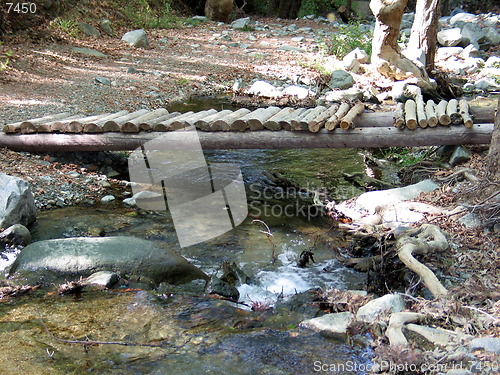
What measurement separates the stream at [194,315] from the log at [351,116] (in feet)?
3.72

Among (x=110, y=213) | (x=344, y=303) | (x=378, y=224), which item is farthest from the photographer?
(x=110, y=213)

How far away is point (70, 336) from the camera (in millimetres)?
3387

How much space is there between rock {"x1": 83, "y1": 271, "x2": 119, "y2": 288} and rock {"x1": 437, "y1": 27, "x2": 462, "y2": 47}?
40.0ft

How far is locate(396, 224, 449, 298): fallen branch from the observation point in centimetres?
366

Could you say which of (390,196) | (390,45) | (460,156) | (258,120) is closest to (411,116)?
(460,156)

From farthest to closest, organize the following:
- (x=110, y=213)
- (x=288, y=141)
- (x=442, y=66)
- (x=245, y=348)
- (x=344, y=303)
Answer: (x=442, y=66) < (x=288, y=141) < (x=110, y=213) < (x=344, y=303) < (x=245, y=348)

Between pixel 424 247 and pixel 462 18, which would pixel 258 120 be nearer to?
pixel 424 247

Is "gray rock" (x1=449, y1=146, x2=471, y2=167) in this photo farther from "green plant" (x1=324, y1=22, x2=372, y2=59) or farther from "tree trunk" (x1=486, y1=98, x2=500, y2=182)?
"green plant" (x1=324, y1=22, x2=372, y2=59)

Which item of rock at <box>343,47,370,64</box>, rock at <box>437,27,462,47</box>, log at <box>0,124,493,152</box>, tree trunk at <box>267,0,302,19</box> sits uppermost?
tree trunk at <box>267,0,302,19</box>

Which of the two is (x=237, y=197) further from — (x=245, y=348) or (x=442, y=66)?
(x=442, y=66)

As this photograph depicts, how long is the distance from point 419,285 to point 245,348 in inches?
58.0

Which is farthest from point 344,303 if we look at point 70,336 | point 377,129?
point 377,129

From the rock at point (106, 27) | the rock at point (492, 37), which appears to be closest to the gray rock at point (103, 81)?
the rock at point (106, 27)

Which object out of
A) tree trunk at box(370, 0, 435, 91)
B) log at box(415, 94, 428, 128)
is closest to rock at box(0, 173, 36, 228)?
log at box(415, 94, 428, 128)
